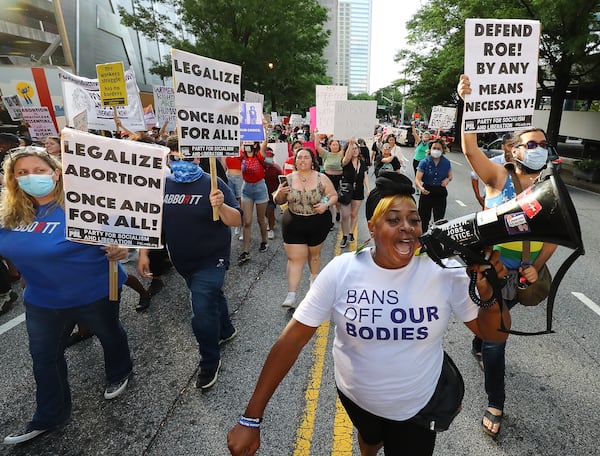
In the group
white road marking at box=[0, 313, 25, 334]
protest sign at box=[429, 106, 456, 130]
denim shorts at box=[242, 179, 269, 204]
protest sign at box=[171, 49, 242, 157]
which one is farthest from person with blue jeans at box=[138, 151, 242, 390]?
protest sign at box=[429, 106, 456, 130]

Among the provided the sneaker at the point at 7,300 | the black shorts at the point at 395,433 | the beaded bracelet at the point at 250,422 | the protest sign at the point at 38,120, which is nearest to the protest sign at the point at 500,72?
the black shorts at the point at 395,433

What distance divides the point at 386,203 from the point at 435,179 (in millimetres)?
4474

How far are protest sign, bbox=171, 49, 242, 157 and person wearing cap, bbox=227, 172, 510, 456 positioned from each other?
6.28 feet

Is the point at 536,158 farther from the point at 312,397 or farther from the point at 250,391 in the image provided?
the point at 250,391

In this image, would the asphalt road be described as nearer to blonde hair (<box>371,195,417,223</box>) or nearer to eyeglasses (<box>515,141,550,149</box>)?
blonde hair (<box>371,195,417,223</box>)

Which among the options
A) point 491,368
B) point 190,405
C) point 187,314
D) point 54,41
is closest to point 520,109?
point 491,368

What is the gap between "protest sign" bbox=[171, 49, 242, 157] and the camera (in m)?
2.86

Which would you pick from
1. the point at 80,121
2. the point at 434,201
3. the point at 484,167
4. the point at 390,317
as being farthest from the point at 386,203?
the point at 80,121

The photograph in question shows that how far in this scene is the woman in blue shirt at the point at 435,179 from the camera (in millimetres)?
5617

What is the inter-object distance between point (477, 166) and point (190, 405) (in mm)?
2766

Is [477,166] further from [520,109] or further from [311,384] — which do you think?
[311,384]

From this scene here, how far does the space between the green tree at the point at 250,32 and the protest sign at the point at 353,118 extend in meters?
18.0

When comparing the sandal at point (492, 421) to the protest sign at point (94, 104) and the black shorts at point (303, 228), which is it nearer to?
the black shorts at point (303, 228)

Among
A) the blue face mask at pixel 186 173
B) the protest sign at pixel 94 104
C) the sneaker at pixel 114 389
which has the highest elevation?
the protest sign at pixel 94 104
